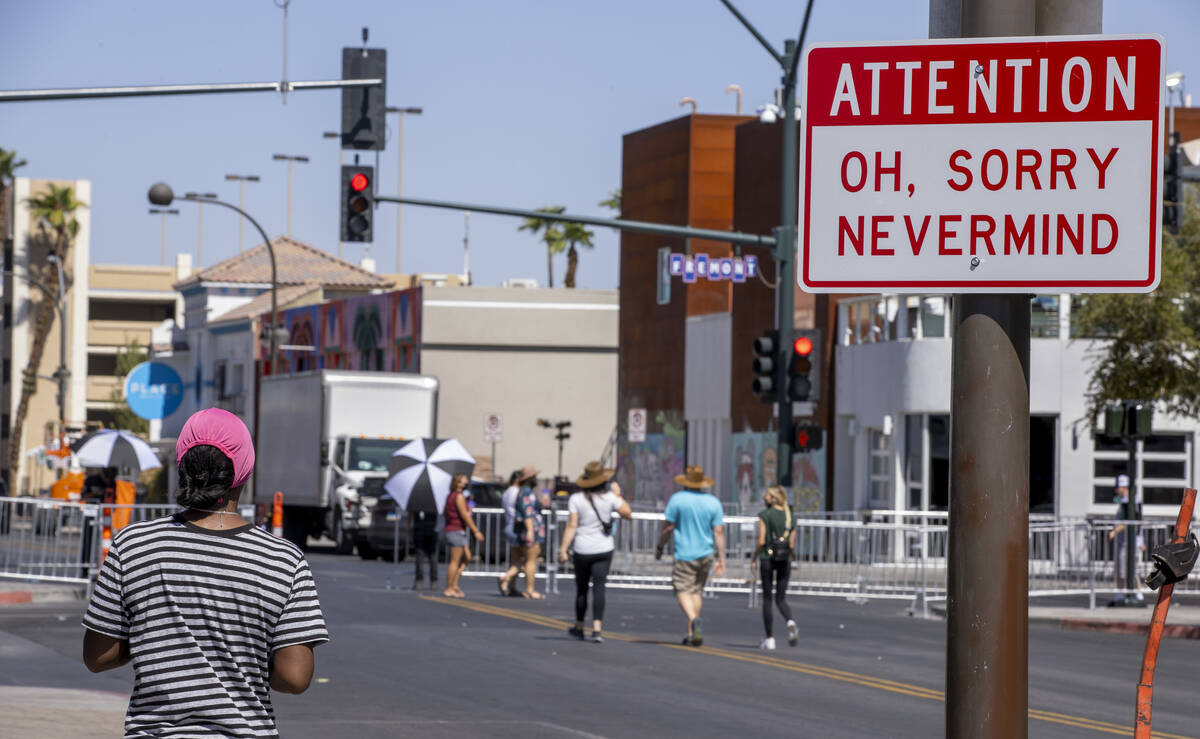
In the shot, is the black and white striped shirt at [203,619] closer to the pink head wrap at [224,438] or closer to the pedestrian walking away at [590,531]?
the pink head wrap at [224,438]

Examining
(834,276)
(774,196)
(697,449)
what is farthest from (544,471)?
(834,276)

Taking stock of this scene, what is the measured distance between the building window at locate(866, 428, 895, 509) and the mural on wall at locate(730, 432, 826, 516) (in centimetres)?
152

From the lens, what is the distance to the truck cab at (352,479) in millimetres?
37344

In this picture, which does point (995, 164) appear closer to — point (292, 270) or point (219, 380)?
point (219, 380)

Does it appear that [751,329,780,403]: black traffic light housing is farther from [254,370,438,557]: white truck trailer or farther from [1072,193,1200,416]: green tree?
[254,370,438,557]: white truck trailer

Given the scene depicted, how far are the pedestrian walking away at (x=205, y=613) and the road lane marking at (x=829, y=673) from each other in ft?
30.2

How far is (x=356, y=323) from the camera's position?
69.6 metres

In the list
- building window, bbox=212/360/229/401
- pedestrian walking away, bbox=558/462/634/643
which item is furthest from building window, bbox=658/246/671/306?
building window, bbox=212/360/229/401

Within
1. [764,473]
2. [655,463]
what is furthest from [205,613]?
[655,463]

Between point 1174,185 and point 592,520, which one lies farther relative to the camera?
point 1174,185

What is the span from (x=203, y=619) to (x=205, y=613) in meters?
0.02

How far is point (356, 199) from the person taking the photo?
2555 cm

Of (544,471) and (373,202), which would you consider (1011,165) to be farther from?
(544,471)

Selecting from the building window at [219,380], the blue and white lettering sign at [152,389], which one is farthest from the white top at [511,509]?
the building window at [219,380]
